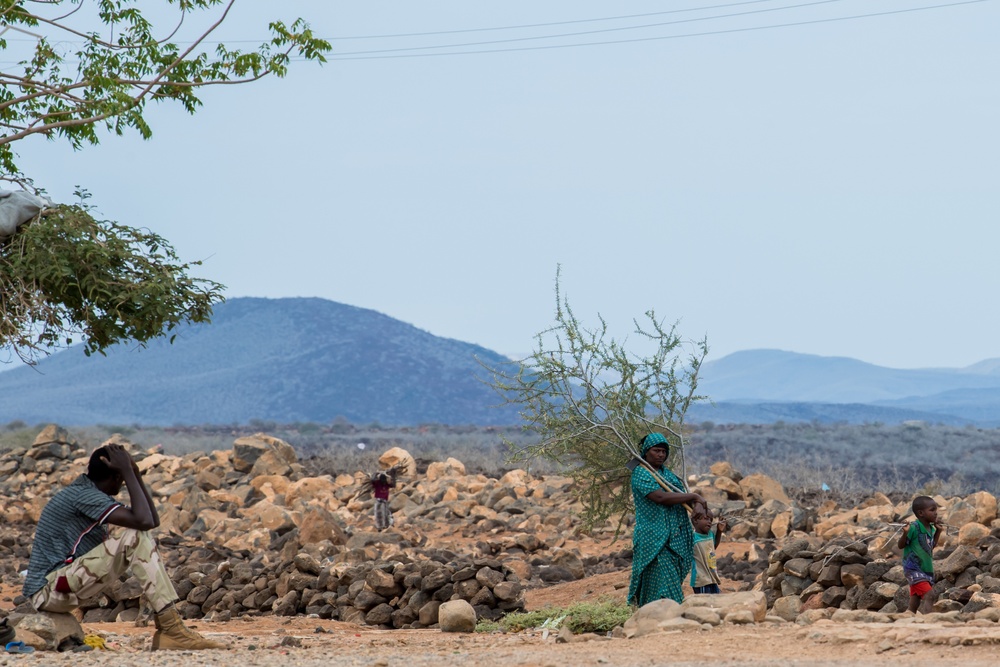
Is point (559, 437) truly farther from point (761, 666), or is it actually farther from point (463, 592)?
point (761, 666)

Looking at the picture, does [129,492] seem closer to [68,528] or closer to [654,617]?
[68,528]

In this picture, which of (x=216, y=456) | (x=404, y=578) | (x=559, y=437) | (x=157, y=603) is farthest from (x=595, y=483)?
(x=216, y=456)

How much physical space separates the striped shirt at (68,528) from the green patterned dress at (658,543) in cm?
358

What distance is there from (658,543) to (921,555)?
6.76 ft

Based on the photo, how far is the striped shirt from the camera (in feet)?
26.1

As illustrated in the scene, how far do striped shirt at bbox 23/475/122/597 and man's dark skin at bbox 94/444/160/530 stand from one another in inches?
4.7

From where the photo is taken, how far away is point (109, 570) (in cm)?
786

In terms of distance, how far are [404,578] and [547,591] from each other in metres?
2.36

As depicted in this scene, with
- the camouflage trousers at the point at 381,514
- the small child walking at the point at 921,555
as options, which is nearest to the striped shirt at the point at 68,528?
the small child walking at the point at 921,555

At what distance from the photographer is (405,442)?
4519 centimetres

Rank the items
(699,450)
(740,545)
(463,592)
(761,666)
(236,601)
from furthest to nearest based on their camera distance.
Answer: (699,450)
(740,545)
(236,601)
(463,592)
(761,666)

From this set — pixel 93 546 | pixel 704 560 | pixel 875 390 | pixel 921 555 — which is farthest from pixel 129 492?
pixel 875 390

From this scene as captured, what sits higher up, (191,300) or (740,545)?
(191,300)

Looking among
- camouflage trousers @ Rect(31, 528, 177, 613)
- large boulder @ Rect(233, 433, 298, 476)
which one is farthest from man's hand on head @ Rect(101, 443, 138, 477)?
large boulder @ Rect(233, 433, 298, 476)
